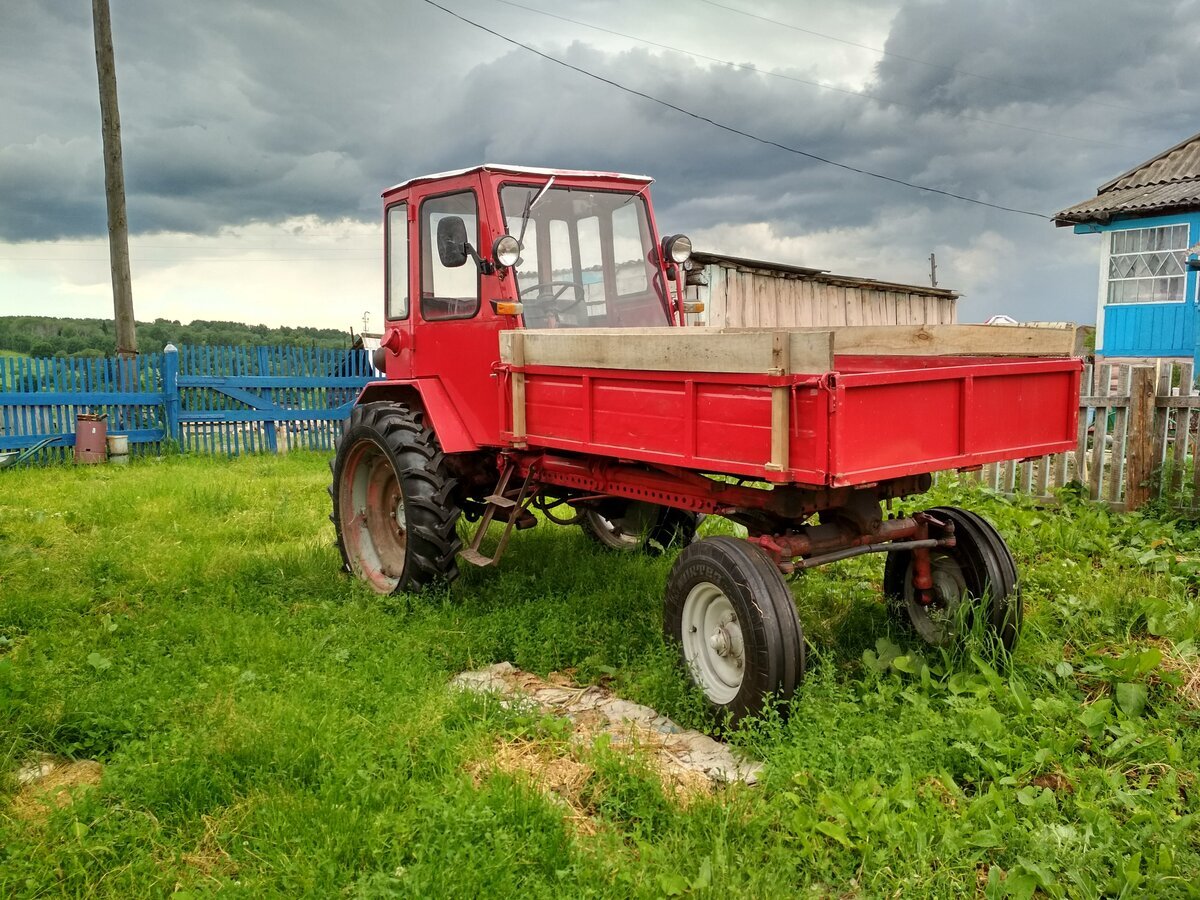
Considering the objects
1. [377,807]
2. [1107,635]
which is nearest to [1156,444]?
[1107,635]

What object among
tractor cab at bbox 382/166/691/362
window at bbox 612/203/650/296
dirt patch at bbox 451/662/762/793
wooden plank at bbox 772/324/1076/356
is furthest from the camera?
window at bbox 612/203/650/296

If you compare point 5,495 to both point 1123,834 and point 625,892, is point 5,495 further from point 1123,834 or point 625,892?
point 1123,834

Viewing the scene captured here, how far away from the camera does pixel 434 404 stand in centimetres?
594

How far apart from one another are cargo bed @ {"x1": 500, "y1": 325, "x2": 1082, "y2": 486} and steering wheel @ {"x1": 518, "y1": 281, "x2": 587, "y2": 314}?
58 cm

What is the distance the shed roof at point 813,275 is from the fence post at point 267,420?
22.2 ft

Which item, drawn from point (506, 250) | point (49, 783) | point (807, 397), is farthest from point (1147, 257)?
point (49, 783)

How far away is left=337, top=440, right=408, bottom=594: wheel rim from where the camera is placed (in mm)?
6555

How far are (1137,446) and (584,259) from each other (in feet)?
17.0

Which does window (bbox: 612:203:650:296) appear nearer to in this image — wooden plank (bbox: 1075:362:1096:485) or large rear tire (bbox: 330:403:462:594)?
large rear tire (bbox: 330:403:462:594)

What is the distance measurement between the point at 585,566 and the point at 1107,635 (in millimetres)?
3179

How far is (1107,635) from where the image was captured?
16.3ft

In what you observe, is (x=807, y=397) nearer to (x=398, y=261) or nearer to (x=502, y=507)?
(x=502, y=507)

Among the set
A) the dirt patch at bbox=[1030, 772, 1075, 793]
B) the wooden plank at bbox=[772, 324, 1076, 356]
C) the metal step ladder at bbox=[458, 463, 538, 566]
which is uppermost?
the wooden plank at bbox=[772, 324, 1076, 356]

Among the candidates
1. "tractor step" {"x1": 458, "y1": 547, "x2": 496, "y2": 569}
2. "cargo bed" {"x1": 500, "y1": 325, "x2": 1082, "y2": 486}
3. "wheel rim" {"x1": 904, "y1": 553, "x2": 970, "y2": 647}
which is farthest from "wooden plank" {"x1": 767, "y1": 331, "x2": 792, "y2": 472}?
"tractor step" {"x1": 458, "y1": 547, "x2": 496, "y2": 569}
